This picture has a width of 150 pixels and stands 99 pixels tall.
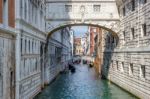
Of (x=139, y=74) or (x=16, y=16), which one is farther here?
(x=139, y=74)

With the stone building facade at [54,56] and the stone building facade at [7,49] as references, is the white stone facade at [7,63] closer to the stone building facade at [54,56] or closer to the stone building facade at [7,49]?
the stone building facade at [7,49]

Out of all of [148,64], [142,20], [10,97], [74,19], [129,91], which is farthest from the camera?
[74,19]

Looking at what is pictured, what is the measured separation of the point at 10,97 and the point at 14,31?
248cm

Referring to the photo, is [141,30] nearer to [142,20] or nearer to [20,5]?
[142,20]

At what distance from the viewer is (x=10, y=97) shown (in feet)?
43.3

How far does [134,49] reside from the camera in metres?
19.0

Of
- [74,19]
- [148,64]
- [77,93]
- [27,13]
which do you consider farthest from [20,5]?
[74,19]

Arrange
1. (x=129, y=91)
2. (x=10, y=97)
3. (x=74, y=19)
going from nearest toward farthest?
(x=10, y=97)
(x=129, y=91)
(x=74, y=19)

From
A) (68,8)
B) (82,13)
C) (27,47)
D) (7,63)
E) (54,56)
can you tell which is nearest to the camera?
(7,63)

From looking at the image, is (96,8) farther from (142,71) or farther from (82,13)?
(142,71)

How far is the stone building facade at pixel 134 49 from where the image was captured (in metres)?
16.8

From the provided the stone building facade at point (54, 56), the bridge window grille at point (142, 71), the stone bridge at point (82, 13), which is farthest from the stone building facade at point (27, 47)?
the bridge window grille at point (142, 71)

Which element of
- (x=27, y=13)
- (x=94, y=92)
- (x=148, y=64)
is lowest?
(x=94, y=92)

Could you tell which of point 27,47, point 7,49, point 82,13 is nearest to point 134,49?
point 27,47
